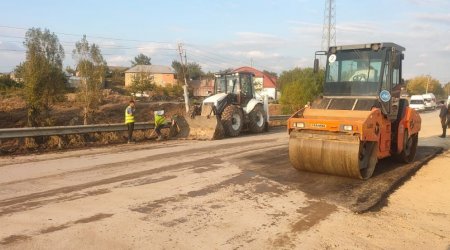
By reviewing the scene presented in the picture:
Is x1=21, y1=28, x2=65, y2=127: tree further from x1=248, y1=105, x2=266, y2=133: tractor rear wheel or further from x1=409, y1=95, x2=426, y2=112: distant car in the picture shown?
x1=409, y1=95, x2=426, y2=112: distant car

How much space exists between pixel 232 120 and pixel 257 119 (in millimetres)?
2075

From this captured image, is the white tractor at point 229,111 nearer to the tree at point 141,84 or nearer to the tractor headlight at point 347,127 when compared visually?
the tractor headlight at point 347,127

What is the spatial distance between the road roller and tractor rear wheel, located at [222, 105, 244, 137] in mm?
6803

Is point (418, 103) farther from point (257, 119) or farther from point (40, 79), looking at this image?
point (40, 79)

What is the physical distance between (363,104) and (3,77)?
5116 centimetres

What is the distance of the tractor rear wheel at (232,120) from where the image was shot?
1688 centimetres

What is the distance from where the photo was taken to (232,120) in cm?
1734

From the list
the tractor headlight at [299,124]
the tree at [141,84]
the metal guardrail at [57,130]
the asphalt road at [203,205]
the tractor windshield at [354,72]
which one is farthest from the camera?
the tree at [141,84]

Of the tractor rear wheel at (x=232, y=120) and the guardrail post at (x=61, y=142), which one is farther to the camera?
the tractor rear wheel at (x=232, y=120)

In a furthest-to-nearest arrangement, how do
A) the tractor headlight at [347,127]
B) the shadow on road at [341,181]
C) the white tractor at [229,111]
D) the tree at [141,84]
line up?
the tree at [141,84]
the white tractor at [229,111]
the tractor headlight at [347,127]
the shadow on road at [341,181]

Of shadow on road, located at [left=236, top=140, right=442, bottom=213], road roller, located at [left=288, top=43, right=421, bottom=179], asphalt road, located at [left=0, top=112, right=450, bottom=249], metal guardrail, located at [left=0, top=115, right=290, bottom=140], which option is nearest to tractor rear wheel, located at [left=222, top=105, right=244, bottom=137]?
metal guardrail, located at [left=0, top=115, right=290, bottom=140]

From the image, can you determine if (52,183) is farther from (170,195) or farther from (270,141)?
(270,141)

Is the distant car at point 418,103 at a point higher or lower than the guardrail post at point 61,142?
higher

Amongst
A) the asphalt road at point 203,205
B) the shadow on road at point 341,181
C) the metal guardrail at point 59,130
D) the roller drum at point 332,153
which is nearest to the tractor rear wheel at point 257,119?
the metal guardrail at point 59,130
